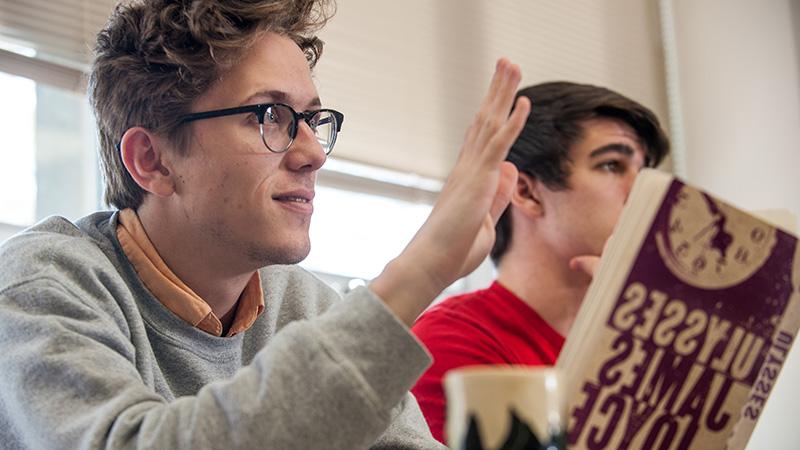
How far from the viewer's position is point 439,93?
108 inches

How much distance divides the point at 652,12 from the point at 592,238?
152 centimetres

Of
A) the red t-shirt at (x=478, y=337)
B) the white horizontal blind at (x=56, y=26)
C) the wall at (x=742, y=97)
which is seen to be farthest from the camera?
the wall at (x=742, y=97)

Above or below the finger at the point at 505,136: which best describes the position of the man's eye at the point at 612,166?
above

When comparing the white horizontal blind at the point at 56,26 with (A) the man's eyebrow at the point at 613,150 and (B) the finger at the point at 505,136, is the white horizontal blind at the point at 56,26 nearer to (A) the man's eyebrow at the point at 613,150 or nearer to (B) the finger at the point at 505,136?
(A) the man's eyebrow at the point at 613,150

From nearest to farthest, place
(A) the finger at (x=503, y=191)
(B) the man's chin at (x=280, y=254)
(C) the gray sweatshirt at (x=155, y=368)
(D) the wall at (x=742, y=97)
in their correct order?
(C) the gray sweatshirt at (x=155, y=368) → (A) the finger at (x=503, y=191) → (B) the man's chin at (x=280, y=254) → (D) the wall at (x=742, y=97)

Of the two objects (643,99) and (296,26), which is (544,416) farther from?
(643,99)

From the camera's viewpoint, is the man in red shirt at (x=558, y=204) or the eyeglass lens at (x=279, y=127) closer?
the eyeglass lens at (x=279, y=127)

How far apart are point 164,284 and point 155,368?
4.2 inches

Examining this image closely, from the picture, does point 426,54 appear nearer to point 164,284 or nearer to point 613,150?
point 613,150

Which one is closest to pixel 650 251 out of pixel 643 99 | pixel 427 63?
pixel 427 63

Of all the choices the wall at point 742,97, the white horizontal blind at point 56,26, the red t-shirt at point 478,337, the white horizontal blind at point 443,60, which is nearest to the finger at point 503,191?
the red t-shirt at point 478,337

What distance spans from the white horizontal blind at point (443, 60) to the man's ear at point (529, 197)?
0.47 m

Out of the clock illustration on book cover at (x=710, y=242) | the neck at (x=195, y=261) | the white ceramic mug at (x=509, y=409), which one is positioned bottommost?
the neck at (x=195, y=261)

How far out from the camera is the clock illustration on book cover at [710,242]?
965mm
